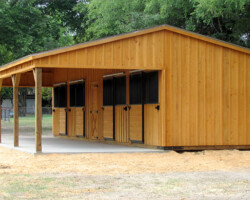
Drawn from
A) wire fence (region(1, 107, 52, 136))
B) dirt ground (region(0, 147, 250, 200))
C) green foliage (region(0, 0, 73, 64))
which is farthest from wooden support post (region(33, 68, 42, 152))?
wire fence (region(1, 107, 52, 136))

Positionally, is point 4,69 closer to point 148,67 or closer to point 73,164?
point 148,67

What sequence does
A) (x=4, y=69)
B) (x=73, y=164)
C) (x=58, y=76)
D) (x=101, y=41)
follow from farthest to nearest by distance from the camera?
(x=58, y=76) → (x=4, y=69) → (x=101, y=41) → (x=73, y=164)

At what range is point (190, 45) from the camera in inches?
531

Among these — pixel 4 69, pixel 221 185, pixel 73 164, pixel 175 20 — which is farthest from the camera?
pixel 175 20

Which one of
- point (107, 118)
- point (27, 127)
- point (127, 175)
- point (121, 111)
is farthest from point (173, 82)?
point (27, 127)

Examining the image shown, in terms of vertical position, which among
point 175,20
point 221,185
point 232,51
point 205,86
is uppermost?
point 175,20

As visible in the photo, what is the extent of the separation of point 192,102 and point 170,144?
1.24 meters

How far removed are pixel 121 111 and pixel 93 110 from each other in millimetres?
2041

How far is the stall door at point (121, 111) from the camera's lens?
1478 cm

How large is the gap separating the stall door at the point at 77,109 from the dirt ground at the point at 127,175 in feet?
16.1

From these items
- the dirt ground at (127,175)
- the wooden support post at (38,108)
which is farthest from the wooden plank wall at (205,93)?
the wooden support post at (38,108)

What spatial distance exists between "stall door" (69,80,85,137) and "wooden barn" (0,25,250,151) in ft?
10.1

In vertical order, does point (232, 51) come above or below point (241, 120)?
above

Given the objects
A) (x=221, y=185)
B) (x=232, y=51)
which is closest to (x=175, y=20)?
(x=232, y=51)
